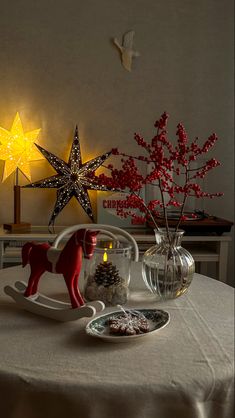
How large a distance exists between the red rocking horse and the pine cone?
8cm

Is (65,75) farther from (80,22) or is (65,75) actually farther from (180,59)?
(180,59)

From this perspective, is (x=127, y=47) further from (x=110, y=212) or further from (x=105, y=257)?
(x=105, y=257)

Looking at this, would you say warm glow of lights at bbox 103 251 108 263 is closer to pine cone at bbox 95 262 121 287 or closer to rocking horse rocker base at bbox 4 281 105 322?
pine cone at bbox 95 262 121 287

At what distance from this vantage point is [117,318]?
3.39 feet

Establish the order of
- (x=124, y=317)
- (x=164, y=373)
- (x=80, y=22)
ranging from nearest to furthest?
(x=164, y=373) → (x=124, y=317) → (x=80, y=22)

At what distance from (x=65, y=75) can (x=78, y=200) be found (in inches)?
27.5

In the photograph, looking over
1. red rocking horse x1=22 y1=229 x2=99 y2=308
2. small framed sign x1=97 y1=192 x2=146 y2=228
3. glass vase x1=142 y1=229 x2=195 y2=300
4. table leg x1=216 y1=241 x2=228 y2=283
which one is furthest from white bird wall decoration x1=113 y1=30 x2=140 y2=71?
red rocking horse x1=22 y1=229 x2=99 y2=308

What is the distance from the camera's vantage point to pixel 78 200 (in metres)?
2.53

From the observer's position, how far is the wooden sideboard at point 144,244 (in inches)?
88.3

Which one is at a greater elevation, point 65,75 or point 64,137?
point 65,75

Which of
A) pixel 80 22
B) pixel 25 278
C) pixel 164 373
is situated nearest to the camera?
pixel 164 373

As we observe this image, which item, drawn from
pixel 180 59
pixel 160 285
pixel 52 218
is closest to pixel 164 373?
pixel 160 285

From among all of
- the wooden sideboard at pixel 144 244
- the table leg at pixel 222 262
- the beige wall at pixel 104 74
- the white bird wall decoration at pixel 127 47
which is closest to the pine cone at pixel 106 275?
the wooden sideboard at pixel 144 244

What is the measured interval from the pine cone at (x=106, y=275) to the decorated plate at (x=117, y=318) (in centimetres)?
10
